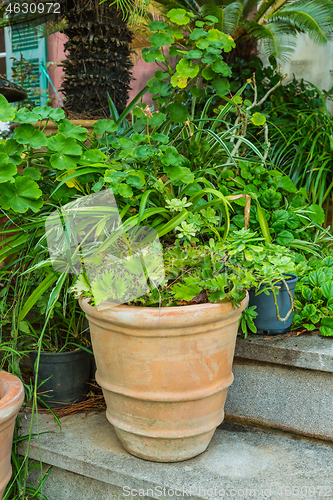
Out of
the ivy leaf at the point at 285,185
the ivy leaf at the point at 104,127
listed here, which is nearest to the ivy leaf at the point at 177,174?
the ivy leaf at the point at 104,127


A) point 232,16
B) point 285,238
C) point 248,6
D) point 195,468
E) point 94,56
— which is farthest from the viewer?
point 248,6

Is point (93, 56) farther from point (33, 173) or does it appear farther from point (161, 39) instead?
point (33, 173)

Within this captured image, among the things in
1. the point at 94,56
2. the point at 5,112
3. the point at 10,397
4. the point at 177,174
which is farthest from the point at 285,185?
the point at 94,56

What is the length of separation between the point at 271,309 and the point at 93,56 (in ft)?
7.36

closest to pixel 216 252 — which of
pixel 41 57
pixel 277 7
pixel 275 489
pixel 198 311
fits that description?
pixel 198 311

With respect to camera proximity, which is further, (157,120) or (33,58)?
(33,58)

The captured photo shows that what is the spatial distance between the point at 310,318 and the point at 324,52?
2.70m

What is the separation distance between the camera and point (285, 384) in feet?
4.21

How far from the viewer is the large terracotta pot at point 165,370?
3.25ft

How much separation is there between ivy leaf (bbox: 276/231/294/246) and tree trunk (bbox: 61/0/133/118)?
1.64 metres

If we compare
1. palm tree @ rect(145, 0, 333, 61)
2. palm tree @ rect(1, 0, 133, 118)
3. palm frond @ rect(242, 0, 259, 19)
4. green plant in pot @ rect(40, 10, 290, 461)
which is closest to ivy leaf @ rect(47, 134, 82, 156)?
green plant in pot @ rect(40, 10, 290, 461)

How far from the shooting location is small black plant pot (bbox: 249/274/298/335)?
132cm

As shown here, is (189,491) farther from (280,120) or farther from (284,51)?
Result: (284,51)

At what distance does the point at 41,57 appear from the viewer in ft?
15.7
